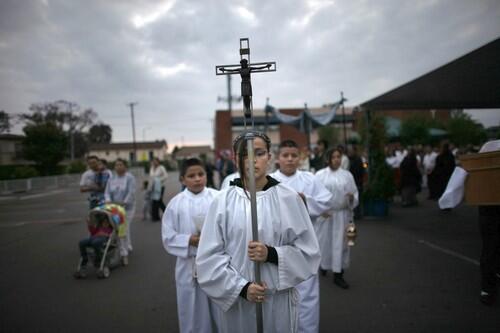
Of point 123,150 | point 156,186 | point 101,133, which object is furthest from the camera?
point 123,150

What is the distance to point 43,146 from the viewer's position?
2920cm

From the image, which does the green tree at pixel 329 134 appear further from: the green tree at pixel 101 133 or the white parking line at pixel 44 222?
the green tree at pixel 101 133

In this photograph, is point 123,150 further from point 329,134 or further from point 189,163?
point 189,163

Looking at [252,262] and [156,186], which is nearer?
[252,262]

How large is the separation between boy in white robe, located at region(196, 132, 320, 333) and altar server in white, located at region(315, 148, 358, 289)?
8.15 feet

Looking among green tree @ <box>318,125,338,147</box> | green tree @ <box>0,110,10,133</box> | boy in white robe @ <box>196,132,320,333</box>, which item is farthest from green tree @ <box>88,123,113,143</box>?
boy in white robe @ <box>196,132,320,333</box>

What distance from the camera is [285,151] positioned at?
373 cm

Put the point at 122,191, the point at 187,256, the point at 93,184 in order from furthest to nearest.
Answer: the point at 93,184
the point at 122,191
the point at 187,256

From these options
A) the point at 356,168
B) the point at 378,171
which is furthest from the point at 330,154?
the point at 378,171

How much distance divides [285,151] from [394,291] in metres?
2.42

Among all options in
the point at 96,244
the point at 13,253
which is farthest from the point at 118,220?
the point at 13,253

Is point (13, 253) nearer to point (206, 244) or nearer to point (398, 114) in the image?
point (206, 244)

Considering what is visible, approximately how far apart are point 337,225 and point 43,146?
106 feet

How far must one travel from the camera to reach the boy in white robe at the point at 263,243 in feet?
5.99
